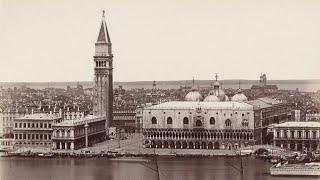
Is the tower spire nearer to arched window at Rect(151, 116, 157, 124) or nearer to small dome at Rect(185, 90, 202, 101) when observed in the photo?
small dome at Rect(185, 90, 202, 101)

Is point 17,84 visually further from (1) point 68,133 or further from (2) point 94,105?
(2) point 94,105

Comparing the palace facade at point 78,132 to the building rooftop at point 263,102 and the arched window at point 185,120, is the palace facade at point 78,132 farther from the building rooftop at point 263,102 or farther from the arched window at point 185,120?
the building rooftop at point 263,102

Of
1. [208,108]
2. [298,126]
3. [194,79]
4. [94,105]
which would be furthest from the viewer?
[94,105]

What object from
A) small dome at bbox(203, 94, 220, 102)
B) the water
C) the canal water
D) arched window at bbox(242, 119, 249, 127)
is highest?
the water

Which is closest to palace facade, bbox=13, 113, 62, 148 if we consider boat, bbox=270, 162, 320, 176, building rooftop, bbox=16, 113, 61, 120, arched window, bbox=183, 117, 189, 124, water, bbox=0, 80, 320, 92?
building rooftop, bbox=16, 113, 61, 120

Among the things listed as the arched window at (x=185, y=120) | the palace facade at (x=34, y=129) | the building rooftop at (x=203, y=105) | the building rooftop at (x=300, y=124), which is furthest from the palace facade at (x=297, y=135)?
the palace facade at (x=34, y=129)

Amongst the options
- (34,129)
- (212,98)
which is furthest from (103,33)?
(212,98)

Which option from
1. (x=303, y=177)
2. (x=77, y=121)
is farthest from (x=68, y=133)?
(x=303, y=177)
